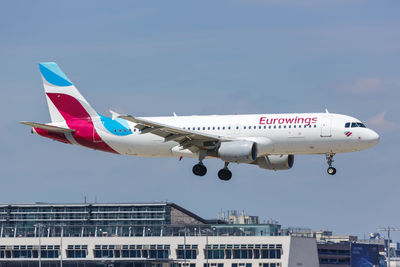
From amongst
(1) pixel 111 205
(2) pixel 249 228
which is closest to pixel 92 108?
(2) pixel 249 228

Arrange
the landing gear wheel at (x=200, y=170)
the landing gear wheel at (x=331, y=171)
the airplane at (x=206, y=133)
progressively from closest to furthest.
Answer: the airplane at (x=206, y=133) → the landing gear wheel at (x=331, y=171) → the landing gear wheel at (x=200, y=170)

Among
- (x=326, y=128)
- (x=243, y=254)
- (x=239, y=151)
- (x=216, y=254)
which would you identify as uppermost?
(x=326, y=128)

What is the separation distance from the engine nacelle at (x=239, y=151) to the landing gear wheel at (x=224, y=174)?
4.97m

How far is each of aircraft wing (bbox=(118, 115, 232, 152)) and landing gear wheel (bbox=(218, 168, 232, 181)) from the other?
3.59 m

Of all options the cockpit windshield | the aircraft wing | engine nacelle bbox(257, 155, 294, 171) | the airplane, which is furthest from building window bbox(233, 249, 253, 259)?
the cockpit windshield

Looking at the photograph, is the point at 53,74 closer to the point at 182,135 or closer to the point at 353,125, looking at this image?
the point at 182,135

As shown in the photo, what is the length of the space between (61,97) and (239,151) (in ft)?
74.5

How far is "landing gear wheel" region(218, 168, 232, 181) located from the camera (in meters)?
89.3

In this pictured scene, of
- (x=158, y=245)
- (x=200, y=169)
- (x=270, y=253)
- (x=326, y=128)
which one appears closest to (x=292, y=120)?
(x=326, y=128)

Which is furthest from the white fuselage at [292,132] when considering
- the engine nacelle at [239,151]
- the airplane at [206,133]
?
the engine nacelle at [239,151]

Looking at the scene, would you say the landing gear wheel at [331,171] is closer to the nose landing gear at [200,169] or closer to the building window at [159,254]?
the nose landing gear at [200,169]

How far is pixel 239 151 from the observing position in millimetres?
83188

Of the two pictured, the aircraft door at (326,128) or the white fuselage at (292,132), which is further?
the white fuselage at (292,132)

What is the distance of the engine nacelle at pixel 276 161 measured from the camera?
89688mm
